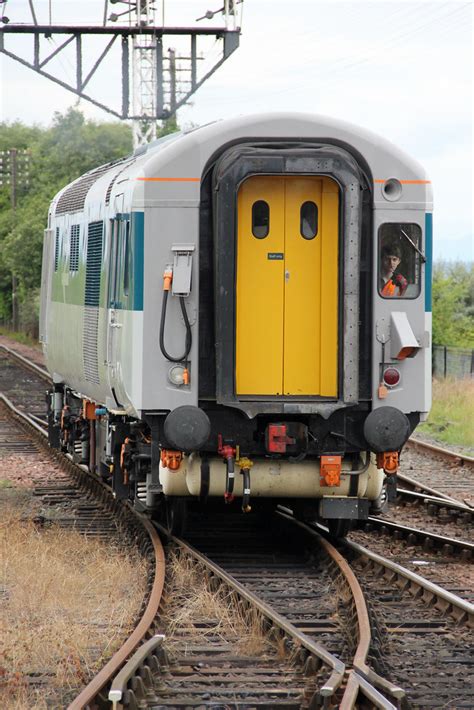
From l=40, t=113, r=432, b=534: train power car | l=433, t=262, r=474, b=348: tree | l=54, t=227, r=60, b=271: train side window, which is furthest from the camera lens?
l=433, t=262, r=474, b=348: tree

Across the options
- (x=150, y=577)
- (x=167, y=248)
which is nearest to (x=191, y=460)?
(x=150, y=577)

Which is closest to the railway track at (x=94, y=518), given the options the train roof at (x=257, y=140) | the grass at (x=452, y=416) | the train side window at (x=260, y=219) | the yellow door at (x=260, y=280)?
the yellow door at (x=260, y=280)

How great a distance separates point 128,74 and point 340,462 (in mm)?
19133

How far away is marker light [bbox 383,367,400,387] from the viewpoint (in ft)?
35.3

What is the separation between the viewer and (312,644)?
8.02 meters

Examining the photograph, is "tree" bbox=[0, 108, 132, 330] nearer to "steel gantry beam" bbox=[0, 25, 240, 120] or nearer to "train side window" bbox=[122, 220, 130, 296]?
"steel gantry beam" bbox=[0, 25, 240, 120]

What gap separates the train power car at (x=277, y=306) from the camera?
10.5 m

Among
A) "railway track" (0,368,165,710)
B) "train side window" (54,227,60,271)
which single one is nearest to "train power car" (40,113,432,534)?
"railway track" (0,368,165,710)

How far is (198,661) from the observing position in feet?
26.7

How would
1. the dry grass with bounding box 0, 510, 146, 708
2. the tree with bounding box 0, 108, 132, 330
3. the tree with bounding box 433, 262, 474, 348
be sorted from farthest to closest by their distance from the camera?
1. the tree with bounding box 0, 108, 132, 330
2. the tree with bounding box 433, 262, 474, 348
3. the dry grass with bounding box 0, 510, 146, 708

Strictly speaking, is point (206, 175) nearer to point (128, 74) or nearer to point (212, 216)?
point (212, 216)

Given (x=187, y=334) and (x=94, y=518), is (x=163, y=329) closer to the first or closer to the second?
(x=187, y=334)

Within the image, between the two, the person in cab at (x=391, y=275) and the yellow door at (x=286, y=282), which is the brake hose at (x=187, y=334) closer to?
the yellow door at (x=286, y=282)

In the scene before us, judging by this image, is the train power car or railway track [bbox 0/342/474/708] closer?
railway track [bbox 0/342/474/708]
